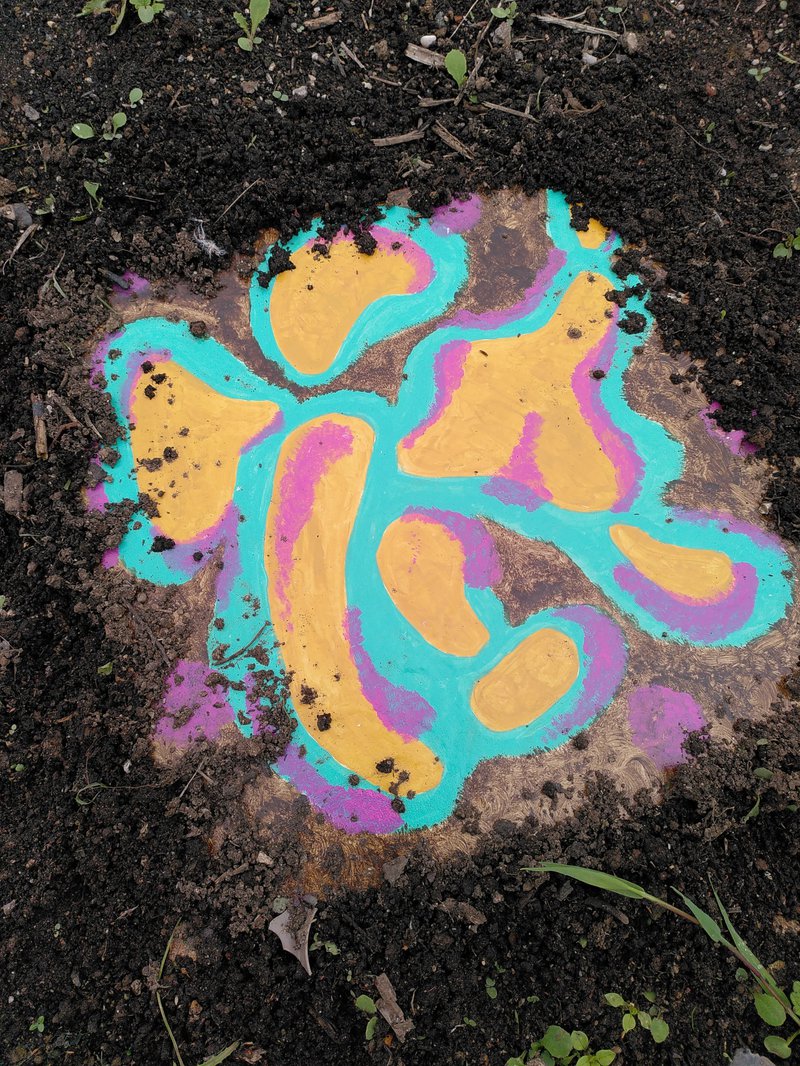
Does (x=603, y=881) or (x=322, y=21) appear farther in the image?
(x=322, y=21)

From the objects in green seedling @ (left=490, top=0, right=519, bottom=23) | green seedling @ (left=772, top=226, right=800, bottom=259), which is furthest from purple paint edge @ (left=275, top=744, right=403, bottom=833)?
green seedling @ (left=490, top=0, right=519, bottom=23)

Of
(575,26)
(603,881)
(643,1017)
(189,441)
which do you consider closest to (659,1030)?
(643,1017)

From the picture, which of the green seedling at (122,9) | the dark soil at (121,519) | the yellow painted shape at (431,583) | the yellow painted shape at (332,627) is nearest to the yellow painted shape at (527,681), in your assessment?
the yellow painted shape at (431,583)

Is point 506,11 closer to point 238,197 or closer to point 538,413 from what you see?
point 238,197

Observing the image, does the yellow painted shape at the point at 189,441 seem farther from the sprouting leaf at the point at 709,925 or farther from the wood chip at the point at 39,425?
the sprouting leaf at the point at 709,925

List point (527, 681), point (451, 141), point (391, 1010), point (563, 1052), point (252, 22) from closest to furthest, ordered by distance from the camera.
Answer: point (563, 1052) → point (391, 1010) → point (527, 681) → point (252, 22) → point (451, 141)

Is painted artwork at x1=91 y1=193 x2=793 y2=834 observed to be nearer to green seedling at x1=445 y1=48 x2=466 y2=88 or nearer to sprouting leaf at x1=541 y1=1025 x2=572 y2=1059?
green seedling at x1=445 y1=48 x2=466 y2=88

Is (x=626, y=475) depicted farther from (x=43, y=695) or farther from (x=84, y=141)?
(x=84, y=141)
